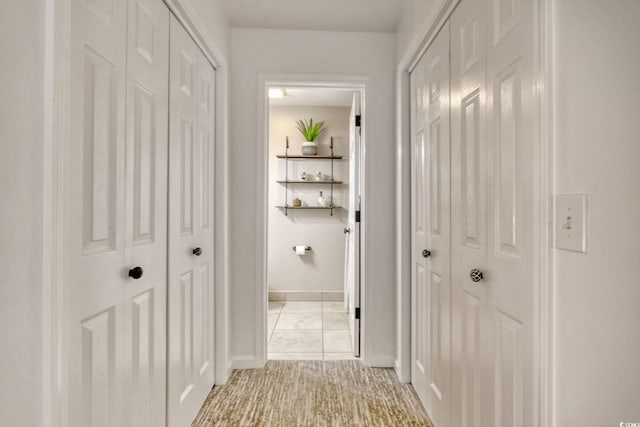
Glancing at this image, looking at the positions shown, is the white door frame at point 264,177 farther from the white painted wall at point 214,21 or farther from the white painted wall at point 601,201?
the white painted wall at point 601,201

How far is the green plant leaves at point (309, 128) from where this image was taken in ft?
12.8

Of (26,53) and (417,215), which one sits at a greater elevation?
(26,53)

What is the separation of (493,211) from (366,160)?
129 centimetres

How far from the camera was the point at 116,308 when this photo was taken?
1.06m

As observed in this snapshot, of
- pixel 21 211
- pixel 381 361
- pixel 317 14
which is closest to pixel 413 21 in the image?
pixel 317 14

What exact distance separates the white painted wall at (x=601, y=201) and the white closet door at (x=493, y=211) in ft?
0.37

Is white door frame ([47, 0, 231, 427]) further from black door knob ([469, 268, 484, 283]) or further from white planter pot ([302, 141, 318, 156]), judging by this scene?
white planter pot ([302, 141, 318, 156])

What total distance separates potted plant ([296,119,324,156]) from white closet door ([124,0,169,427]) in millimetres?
2488

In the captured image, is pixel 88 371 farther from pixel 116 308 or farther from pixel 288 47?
pixel 288 47

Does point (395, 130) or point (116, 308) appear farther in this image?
point (395, 130)

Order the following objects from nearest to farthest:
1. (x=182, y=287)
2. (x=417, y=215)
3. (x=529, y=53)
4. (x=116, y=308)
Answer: (x=529, y=53)
(x=116, y=308)
(x=182, y=287)
(x=417, y=215)

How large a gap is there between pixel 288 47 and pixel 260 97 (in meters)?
0.41

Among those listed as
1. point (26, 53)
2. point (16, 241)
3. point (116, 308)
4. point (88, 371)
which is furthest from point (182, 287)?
point (26, 53)

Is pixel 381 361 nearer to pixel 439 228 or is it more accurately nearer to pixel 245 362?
pixel 245 362
